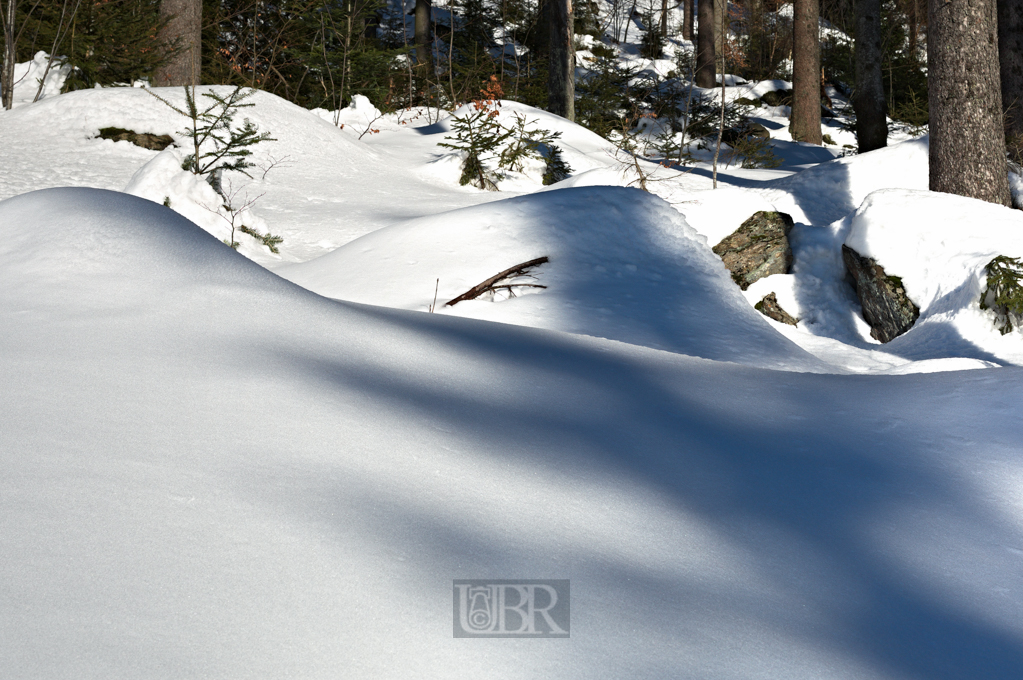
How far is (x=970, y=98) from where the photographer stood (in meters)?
6.38

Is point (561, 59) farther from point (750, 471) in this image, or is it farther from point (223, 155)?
point (750, 471)

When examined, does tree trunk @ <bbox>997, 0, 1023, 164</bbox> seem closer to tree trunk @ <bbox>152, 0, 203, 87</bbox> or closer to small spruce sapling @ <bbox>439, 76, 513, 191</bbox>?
small spruce sapling @ <bbox>439, 76, 513, 191</bbox>

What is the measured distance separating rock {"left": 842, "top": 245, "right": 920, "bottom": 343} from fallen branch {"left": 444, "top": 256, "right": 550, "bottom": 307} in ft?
9.46

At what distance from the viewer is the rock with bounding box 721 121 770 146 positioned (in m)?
13.2

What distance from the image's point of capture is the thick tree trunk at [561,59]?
37.0ft

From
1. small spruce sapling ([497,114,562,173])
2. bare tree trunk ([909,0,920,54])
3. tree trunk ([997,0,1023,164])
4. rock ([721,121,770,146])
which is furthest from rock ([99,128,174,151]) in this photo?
bare tree trunk ([909,0,920,54])

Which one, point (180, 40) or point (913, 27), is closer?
point (180, 40)

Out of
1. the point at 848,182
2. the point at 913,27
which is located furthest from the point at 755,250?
the point at 913,27

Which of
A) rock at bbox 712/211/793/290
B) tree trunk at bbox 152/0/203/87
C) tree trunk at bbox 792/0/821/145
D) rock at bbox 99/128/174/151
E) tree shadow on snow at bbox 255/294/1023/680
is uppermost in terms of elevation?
tree trunk at bbox 792/0/821/145

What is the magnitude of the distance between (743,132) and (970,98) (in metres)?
7.17

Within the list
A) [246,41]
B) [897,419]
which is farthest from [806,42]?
[897,419]

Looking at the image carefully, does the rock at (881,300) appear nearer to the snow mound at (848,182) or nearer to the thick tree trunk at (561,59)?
the snow mound at (848,182)

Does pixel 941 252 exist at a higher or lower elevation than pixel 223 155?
lower

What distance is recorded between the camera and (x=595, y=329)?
147 inches
